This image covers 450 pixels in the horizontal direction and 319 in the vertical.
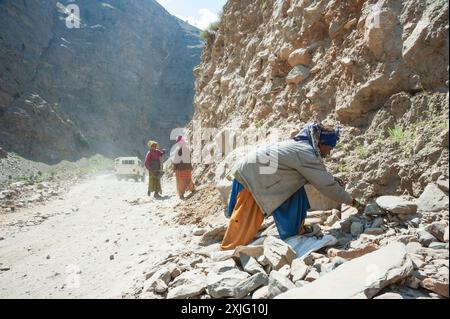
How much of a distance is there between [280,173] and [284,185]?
14 cm

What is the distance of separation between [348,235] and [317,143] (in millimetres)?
975

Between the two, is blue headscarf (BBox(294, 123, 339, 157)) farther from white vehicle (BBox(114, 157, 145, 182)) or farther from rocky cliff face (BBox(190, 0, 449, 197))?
white vehicle (BBox(114, 157, 145, 182))

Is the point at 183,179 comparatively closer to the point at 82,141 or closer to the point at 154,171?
the point at 154,171

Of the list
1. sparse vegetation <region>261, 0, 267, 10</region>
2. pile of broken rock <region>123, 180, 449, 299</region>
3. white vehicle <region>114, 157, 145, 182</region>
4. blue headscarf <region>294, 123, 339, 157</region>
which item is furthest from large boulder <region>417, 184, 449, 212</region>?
white vehicle <region>114, 157, 145, 182</region>

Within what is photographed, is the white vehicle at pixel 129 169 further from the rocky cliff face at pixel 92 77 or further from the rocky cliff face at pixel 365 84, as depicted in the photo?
the rocky cliff face at pixel 365 84

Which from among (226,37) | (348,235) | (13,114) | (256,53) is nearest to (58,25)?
(13,114)

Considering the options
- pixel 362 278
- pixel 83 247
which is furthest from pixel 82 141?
pixel 362 278

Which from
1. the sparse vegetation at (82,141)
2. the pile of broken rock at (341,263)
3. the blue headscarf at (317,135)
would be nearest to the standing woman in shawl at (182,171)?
the pile of broken rock at (341,263)

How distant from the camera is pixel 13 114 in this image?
23.0 metres

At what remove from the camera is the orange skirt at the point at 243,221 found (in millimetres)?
3542

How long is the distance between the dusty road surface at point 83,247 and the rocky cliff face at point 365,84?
1.88 metres

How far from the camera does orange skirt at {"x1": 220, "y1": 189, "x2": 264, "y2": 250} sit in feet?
11.6

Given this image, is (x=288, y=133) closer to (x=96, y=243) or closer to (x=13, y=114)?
(x=96, y=243)

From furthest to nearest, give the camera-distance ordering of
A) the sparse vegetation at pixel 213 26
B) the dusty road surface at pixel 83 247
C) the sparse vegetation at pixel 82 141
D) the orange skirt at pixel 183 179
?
the sparse vegetation at pixel 82 141 → the sparse vegetation at pixel 213 26 → the orange skirt at pixel 183 179 → the dusty road surface at pixel 83 247
